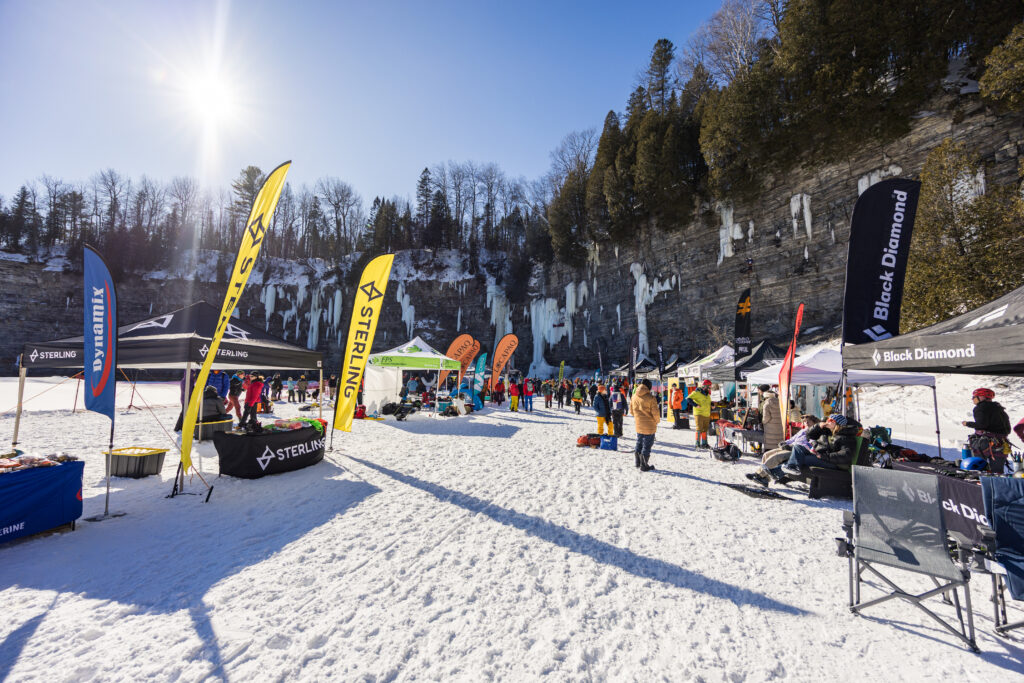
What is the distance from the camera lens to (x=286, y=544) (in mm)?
3680

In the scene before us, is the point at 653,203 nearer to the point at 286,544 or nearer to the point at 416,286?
the point at 416,286

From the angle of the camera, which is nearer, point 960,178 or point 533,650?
point 533,650

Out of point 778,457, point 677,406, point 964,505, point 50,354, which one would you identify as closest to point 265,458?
point 50,354

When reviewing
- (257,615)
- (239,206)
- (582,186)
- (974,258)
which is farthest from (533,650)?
(239,206)

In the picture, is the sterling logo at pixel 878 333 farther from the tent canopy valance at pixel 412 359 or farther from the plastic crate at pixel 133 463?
the tent canopy valance at pixel 412 359

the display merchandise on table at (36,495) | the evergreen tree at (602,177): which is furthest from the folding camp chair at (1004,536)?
the evergreen tree at (602,177)

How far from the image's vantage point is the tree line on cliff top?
1670 centimetres

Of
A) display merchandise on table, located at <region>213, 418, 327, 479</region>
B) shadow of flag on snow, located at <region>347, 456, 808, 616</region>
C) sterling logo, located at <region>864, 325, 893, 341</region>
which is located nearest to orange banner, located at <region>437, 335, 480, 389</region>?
display merchandise on table, located at <region>213, 418, 327, 479</region>

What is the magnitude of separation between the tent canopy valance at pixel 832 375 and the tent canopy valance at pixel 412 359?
10.9m

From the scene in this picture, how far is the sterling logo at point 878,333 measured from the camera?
5.62 metres

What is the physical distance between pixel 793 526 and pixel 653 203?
27.3 metres

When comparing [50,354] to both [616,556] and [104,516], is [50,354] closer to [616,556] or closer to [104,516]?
[104,516]

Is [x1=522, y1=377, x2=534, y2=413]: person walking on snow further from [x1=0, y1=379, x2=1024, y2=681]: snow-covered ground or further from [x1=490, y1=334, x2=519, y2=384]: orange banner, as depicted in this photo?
[x1=0, y1=379, x2=1024, y2=681]: snow-covered ground

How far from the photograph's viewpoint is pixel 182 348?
6344 millimetres
